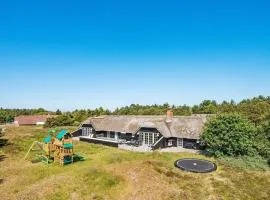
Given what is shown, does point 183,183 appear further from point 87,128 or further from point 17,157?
point 87,128

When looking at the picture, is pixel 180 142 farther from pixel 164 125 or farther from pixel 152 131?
pixel 152 131

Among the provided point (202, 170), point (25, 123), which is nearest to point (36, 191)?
point (202, 170)

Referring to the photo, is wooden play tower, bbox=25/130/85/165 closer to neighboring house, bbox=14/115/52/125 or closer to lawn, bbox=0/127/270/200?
lawn, bbox=0/127/270/200

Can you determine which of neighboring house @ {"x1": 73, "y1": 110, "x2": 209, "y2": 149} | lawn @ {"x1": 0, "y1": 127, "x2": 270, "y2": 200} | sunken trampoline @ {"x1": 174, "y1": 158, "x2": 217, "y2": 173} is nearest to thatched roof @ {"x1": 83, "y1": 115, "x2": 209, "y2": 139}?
neighboring house @ {"x1": 73, "y1": 110, "x2": 209, "y2": 149}

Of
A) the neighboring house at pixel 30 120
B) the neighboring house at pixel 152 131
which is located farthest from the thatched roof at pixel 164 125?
the neighboring house at pixel 30 120

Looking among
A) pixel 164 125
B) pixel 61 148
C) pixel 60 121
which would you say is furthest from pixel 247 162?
pixel 60 121

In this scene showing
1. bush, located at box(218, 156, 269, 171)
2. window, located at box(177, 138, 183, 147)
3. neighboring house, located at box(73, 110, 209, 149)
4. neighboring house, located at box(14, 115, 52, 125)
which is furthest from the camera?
neighboring house, located at box(14, 115, 52, 125)

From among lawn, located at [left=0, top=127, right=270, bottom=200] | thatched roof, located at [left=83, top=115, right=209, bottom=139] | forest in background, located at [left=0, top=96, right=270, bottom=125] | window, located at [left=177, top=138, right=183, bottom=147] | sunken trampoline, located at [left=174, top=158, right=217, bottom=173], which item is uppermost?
forest in background, located at [left=0, top=96, right=270, bottom=125]
